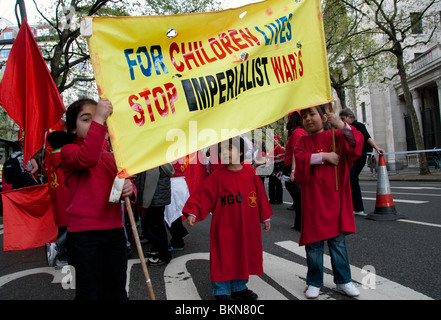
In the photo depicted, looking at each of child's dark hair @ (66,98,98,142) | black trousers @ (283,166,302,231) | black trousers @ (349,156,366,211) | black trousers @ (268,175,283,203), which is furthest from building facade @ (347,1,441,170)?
child's dark hair @ (66,98,98,142)

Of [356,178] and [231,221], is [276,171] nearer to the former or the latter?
[356,178]

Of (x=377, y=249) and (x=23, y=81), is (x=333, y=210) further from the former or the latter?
(x=23, y=81)

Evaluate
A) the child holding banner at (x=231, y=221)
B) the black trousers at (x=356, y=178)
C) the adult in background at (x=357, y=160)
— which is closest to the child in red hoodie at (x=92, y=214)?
the child holding banner at (x=231, y=221)

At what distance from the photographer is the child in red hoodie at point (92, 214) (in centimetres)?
227

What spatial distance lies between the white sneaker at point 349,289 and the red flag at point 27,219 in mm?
4082

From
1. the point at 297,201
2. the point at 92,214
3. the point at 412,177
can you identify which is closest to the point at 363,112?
the point at 412,177

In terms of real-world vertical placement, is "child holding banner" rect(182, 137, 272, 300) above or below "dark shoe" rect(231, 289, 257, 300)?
above

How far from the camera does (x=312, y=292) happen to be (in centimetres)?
302

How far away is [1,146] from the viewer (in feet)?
55.8

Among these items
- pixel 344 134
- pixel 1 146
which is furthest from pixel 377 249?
pixel 1 146

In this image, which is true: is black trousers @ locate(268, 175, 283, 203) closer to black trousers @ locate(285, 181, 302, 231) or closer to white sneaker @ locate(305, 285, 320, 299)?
black trousers @ locate(285, 181, 302, 231)

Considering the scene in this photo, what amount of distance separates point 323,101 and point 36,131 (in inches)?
99.9

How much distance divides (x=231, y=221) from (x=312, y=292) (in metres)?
0.91

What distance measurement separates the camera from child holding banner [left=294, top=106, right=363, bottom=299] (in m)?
3.01
